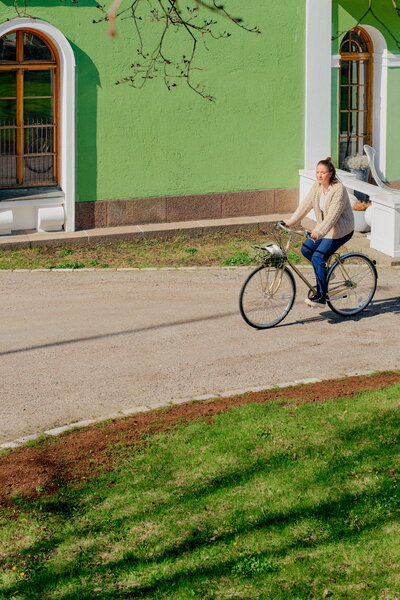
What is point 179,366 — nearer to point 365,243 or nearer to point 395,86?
point 365,243

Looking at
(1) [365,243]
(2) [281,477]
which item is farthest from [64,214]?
(2) [281,477]

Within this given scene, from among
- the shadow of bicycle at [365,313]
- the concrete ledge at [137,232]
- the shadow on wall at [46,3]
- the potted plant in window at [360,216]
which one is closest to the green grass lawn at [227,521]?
the shadow of bicycle at [365,313]

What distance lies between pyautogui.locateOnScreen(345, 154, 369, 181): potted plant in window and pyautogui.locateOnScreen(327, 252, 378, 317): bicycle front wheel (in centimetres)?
660

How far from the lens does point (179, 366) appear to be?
1097cm

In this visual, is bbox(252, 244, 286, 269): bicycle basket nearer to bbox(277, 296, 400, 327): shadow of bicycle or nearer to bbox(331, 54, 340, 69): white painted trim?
bbox(277, 296, 400, 327): shadow of bicycle

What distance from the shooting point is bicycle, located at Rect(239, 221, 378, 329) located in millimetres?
12039

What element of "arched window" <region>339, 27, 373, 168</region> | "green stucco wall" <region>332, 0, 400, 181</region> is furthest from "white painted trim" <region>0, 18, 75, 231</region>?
"arched window" <region>339, 27, 373, 168</region>

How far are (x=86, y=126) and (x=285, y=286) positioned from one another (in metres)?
5.83

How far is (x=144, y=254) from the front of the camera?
635 inches

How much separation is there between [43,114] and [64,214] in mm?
1626

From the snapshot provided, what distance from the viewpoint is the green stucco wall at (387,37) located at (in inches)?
726

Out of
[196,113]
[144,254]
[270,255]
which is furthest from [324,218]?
[196,113]

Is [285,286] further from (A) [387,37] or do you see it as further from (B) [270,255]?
(A) [387,37]

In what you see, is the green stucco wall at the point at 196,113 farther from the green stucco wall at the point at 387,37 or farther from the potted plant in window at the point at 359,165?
the potted plant in window at the point at 359,165
